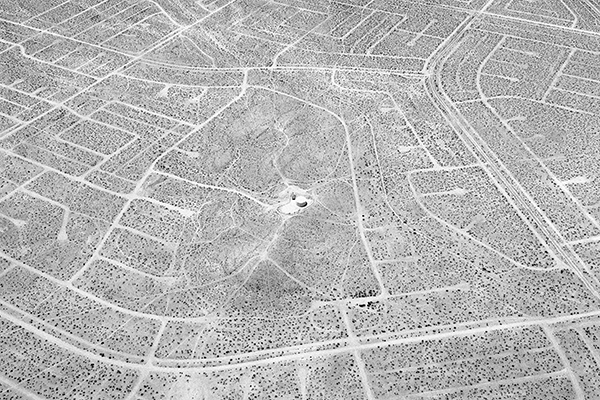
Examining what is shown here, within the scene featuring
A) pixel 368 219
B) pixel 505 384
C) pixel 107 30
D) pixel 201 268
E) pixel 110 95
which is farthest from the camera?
pixel 107 30

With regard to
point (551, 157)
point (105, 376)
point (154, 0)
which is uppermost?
point (154, 0)

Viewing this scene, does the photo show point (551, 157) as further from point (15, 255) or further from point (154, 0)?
point (154, 0)

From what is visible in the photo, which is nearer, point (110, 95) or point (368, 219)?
point (368, 219)

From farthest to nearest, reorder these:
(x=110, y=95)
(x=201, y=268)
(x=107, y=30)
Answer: (x=107, y=30), (x=110, y=95), (x=201, y=268)

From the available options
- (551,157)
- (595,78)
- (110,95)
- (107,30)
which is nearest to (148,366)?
(110,95)

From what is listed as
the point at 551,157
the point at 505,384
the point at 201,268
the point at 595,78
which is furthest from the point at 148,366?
the point at 595,78

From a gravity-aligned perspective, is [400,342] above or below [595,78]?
below

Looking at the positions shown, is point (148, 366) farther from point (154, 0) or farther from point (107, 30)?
point (154, 0)
